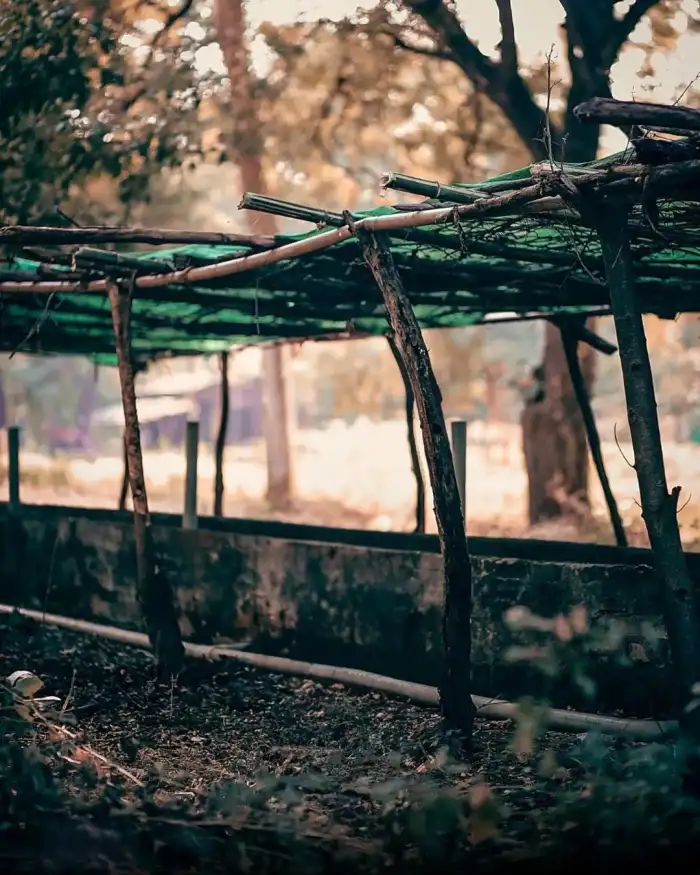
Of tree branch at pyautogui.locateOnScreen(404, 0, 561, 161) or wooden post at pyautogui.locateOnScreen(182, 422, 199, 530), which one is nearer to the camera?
wooden post at pyautogui.locateOnScreen(182, 422, 199, 530)

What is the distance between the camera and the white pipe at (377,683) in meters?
6.14

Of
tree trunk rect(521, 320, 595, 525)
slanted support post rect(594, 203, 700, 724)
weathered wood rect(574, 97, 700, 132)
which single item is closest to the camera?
weathered wood rect(574, 97, 700, 132)

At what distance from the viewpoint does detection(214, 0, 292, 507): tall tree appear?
16922 millimetres

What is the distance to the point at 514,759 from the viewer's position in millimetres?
6066

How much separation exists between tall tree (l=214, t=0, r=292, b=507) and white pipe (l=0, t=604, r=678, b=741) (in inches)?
211

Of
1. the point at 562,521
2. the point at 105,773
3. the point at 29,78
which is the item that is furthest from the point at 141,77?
the point at 105,773

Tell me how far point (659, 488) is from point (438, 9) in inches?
369

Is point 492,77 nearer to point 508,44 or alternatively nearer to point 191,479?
point 508,44

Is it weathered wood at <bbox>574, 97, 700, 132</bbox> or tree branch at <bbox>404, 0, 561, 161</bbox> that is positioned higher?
tree branch at <bbox>404, 0, 561, 161</bbox>

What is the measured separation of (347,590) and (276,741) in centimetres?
174

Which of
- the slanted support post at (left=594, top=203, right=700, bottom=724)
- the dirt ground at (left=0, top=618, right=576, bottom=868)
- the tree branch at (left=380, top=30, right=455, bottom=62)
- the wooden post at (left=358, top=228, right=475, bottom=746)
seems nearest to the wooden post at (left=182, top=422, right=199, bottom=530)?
the dirt ground at (left=0, top=618, right=576, bottom=868)

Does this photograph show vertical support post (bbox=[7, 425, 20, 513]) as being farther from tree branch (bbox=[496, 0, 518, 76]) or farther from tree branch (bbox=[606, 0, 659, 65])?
tree branch (bbox=[606, 0, 659, 65])

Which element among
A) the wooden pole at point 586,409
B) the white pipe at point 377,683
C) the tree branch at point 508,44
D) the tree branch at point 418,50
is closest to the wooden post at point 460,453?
the wooden pole at point 586,409

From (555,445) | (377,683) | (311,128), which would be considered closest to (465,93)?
(311,128)
